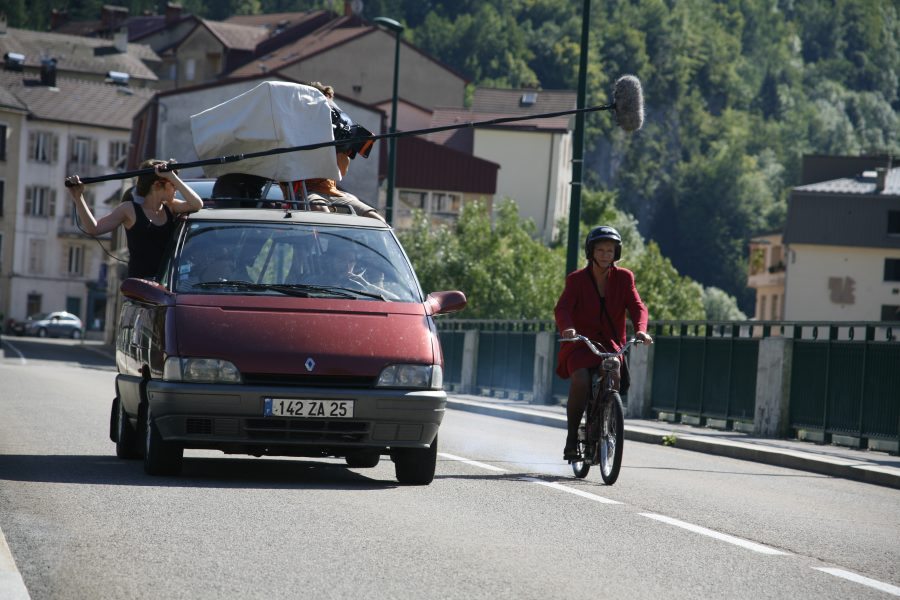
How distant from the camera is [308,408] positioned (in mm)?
9875

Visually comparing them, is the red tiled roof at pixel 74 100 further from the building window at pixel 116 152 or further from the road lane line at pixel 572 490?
the road lane line at pixel 572 490

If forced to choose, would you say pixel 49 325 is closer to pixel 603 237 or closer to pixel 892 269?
pixel 892 269

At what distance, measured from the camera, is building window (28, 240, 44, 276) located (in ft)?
342

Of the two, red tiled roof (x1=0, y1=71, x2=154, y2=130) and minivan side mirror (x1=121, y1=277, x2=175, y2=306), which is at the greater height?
red tiled roof (x1=0, y1=71, x2=154, y2=130)

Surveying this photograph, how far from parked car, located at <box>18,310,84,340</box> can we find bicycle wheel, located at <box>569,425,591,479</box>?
85.3m

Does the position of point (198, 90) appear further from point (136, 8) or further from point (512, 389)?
point (136, 8)

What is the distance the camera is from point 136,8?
5694 inches

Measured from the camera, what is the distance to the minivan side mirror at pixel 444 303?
1062 centimetres

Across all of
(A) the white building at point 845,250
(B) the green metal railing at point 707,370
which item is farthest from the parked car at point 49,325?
(B) the green metal railing at point 707,370

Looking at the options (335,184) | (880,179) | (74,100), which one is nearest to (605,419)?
(335,184)

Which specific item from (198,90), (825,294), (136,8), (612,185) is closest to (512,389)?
(198,90)

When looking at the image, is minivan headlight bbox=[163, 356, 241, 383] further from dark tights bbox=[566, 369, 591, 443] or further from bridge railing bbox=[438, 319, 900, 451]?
bridge railing bbox=[438, 319, 900, 451]

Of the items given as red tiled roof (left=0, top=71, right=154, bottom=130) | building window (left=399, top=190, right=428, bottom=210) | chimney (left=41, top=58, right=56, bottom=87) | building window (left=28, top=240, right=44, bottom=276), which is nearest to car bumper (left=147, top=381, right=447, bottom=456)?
building window (left=399, top=190, right=428, bottom=210)

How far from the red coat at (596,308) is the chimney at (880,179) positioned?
8268 centimetres
